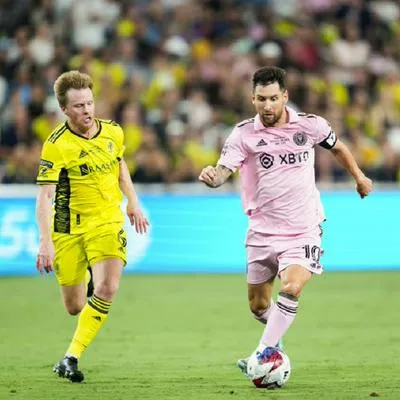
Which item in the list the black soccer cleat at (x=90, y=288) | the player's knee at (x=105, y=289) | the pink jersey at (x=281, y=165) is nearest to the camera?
the pink jersey at (x=281, y=165)

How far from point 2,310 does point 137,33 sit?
821 centimetres

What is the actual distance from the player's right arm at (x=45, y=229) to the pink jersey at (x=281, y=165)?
133 cm

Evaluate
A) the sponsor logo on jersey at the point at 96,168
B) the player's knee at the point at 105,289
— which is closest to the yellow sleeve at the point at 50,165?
the sponsor logo on jersey at the point at 96,168

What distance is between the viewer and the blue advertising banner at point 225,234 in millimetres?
18047

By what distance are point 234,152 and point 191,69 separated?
40.1ft

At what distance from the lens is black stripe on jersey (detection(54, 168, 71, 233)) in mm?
9883

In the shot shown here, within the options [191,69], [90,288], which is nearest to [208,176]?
[90,288]

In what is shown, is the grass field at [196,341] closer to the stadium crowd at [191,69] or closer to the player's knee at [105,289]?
the player's knee at [105,289]

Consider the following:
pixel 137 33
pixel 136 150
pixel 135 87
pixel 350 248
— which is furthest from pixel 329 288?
pixel 137 33

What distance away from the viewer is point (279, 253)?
9.41 m

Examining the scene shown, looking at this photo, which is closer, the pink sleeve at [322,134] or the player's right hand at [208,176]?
the player's right hand at [208,176]

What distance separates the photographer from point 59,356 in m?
11.0

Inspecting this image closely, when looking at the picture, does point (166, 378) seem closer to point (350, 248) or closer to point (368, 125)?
point (350, 248)

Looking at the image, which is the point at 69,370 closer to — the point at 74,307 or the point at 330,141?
the point at 74,307
